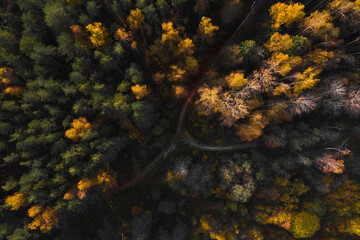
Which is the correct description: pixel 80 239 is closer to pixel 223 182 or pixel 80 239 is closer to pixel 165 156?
pixel 165 156

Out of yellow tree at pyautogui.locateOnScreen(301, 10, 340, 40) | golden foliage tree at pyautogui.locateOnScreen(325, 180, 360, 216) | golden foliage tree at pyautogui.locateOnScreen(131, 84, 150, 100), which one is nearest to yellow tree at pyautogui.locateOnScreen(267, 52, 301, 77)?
yellow tree at pyautogui.locateOnScreen(301, 10, 340, 40)

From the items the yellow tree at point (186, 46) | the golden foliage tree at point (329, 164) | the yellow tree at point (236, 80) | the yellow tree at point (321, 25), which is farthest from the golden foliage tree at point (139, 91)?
the golden foliage tree at point (329, 164)

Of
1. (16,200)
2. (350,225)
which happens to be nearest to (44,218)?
(16,200)

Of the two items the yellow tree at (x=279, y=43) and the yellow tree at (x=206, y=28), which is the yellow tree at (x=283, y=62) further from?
the yellow tree at (x=206, y=28)

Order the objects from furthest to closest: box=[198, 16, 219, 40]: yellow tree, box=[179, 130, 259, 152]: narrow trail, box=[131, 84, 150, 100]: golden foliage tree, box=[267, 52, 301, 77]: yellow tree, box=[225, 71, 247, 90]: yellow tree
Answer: box=[179, 130, 259, 152]: narrow trail, box=[131, 84, 150, 100]: golden foliage tree, box=[225, 71, 247, 90]: yellow tree, box=[198, 16, 219, 40]: yellow tree, box=[267, 52, 301, 77]: yellow tree

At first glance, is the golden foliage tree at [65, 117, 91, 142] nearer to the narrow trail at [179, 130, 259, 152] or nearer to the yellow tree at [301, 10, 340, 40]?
the narrow trail at [179, 130, 259, 152]

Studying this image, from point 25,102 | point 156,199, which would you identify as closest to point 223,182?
point 156,199

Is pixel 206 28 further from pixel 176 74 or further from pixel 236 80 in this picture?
pixel 236 80
